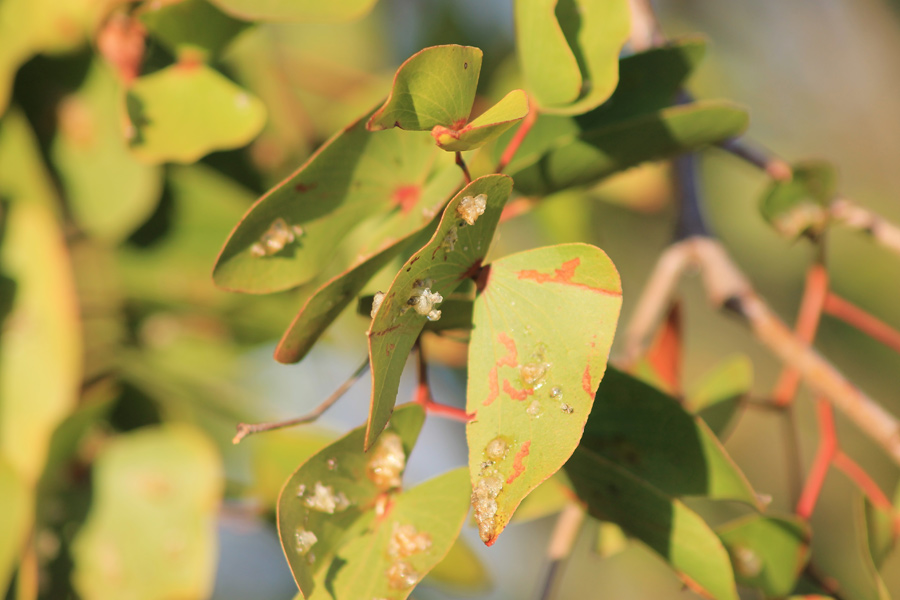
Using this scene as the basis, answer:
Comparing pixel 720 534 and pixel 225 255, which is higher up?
pixel 225 255

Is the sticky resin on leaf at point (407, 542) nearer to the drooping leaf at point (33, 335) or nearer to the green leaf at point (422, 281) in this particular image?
the green leaf at point (422, 281)

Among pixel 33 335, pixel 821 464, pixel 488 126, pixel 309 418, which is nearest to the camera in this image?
pixel 488 126

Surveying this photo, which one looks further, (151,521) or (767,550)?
(151,521)

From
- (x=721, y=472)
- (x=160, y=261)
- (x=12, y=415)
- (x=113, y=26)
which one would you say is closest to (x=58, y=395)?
(x=12, y=415)

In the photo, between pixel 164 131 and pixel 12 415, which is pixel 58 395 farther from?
pixel 164 131

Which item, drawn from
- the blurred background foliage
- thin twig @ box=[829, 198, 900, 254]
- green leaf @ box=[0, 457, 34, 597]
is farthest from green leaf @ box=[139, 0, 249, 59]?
thin twig @ box=[829, 198, 900, 254]

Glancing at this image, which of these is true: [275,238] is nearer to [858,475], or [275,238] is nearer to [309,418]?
[309,418]

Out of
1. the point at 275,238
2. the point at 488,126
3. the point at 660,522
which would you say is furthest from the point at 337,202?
the point at 660,522
